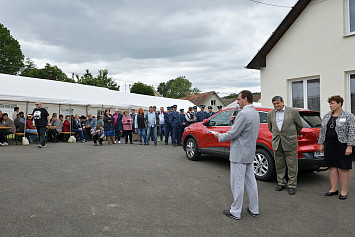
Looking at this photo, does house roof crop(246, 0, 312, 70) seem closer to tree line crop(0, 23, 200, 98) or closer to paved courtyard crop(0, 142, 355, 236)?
paved courtyard crop(0, 142, 355, 236)

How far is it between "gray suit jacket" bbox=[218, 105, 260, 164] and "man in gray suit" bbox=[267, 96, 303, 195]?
5.07 feet

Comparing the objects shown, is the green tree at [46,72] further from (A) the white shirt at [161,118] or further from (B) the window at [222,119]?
(B) the window at [222,119]

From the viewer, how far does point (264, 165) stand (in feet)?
18.1

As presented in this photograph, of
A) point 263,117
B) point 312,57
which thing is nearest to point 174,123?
point 312,57

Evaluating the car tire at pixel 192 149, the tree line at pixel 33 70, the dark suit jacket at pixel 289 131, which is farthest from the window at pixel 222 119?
the tree line at pixel 33 70

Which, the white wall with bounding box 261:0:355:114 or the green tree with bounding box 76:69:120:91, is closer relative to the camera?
the white wall with bounding box 261:0:355:114

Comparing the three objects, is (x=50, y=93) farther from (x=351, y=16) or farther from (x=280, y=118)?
(x=351, y=16)

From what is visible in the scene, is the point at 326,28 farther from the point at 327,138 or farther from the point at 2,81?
the point at 2,81

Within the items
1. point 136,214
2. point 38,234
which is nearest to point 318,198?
point 136,214

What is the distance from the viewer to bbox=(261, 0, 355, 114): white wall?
8531 millimetres

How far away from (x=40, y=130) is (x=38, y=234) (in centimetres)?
936

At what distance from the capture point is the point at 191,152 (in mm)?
7992

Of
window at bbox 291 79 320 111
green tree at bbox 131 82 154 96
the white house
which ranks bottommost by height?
window at bbox 291 79 320 111

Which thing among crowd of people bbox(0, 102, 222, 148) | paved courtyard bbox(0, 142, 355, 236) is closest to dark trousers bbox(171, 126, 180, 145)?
crowd of people bbox(0, 102, 222, 148)
